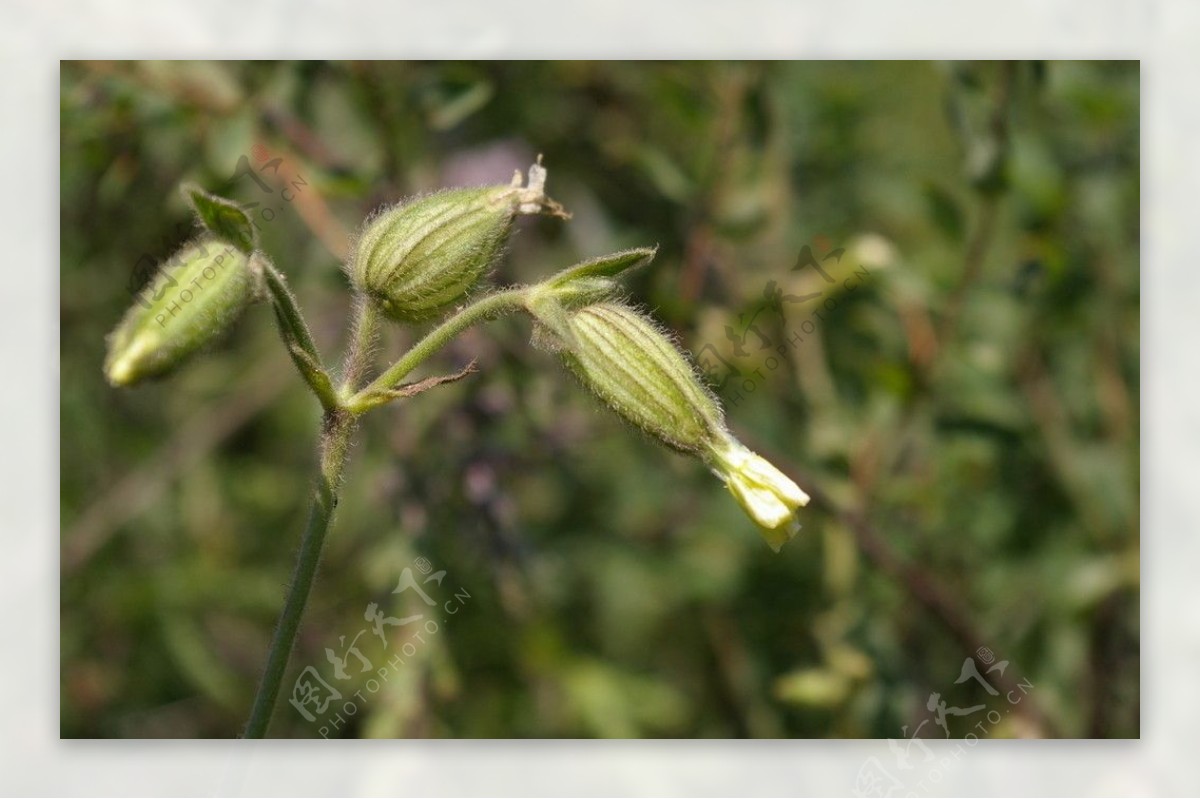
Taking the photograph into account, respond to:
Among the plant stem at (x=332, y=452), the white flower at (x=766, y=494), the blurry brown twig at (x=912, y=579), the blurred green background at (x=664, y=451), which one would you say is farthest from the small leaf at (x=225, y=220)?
the blurry brown twig at (x=912, y=579)

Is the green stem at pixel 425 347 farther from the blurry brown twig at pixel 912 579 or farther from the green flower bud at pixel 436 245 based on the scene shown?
the blurry brown twig at pixel 912 579

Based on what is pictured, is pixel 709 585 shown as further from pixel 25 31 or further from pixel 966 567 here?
pixel 25 31

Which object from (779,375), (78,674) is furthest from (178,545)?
(779,375)

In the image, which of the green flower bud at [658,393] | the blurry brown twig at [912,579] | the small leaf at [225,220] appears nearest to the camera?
the small leaf at [225,220]

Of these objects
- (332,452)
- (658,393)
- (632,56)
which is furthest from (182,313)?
(632,56)

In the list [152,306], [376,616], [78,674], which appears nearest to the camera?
[152,306]

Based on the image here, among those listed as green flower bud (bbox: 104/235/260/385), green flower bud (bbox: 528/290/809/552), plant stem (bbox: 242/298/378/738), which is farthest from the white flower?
green flower bud (bbox: 104/235/260/385)

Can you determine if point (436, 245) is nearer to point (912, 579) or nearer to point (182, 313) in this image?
point (182, 313)
